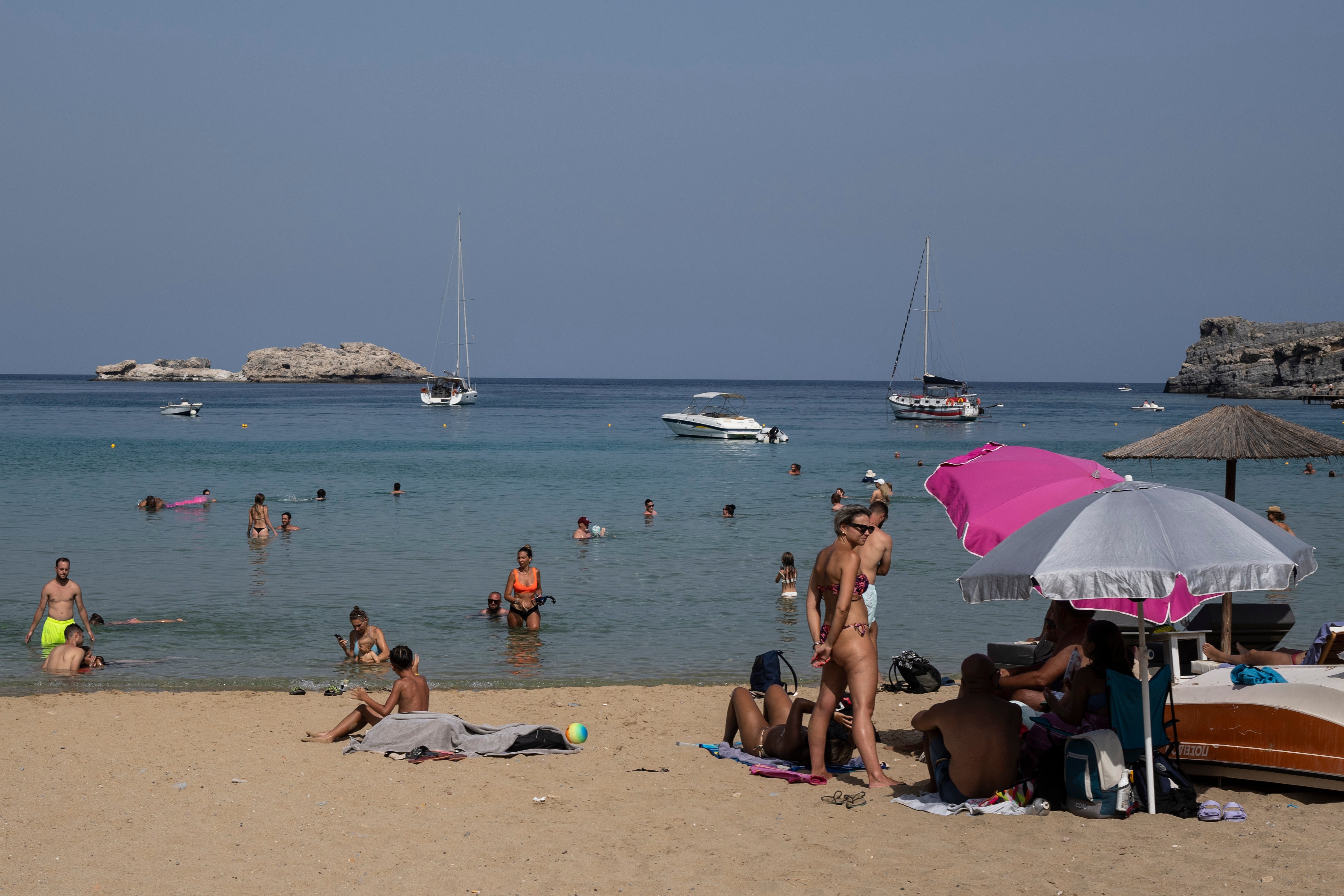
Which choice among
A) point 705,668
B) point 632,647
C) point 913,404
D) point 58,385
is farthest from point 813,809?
point 58,385

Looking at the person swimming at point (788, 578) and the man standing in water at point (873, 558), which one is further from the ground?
the man standing in water at point (873, 558)

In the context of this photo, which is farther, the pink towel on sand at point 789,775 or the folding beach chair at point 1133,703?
the pink towel on sand at point 789,775

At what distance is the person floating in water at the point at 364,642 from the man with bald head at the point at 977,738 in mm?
6903

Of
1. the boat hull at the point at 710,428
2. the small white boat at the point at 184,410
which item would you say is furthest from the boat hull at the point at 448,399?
the boat hull at the point at 710,428

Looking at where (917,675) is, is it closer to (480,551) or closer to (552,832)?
(552,832)

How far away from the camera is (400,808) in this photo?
6652 millimetres

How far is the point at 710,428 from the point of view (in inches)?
2048

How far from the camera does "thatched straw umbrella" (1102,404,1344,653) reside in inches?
362

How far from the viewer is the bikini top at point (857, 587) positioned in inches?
254

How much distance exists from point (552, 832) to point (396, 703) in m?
2.54

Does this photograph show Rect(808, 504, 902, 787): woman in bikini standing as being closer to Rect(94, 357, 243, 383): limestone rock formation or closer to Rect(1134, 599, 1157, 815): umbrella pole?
Rect(1134, 599, 1157, 815): umbrella pole

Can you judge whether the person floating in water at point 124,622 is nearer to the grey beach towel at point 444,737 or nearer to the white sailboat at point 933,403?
the grey beach towel at point 444,737

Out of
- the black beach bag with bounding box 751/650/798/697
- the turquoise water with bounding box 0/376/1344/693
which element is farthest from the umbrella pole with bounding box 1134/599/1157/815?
the turquoise water with bounding box 0/376/1344/693

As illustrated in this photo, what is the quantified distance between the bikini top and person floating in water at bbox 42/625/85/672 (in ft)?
27.4
